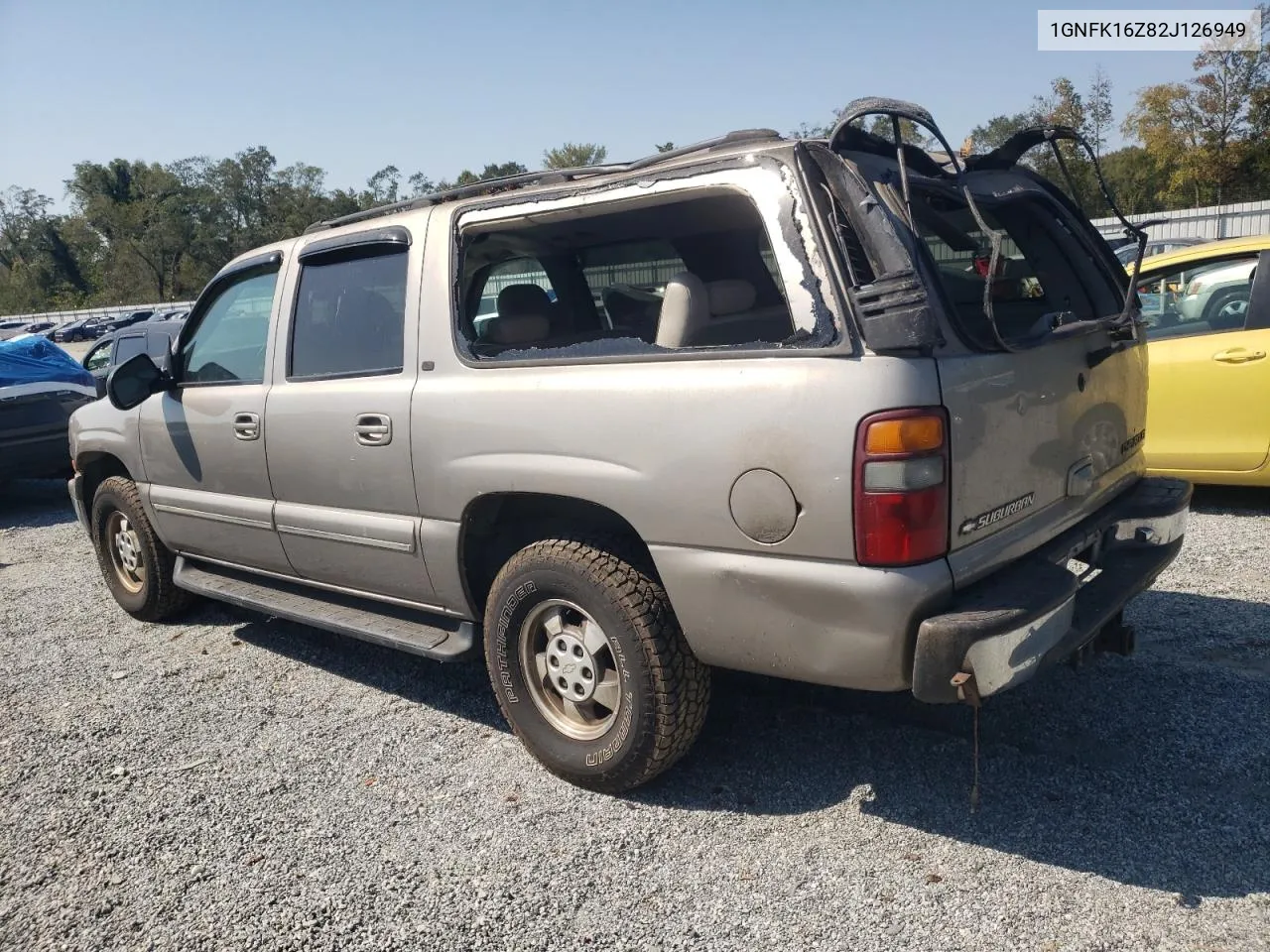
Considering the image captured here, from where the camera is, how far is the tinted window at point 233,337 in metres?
4.38

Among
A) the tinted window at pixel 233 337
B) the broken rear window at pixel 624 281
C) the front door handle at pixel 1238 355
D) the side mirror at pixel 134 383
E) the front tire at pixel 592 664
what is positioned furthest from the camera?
the front door handle at pixel 1238 355

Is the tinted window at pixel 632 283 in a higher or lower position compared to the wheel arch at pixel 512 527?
higher

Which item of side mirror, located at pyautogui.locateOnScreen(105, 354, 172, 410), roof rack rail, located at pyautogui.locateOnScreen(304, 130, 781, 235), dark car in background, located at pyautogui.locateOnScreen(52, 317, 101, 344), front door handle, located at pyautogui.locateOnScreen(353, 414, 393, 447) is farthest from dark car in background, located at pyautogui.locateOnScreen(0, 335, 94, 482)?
dark car in background, located at pyautogui.locateOnScreen(52, 317, 101, 344)

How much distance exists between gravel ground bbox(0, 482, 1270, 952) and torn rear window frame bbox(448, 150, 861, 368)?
145cm

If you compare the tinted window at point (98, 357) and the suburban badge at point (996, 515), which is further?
the tinted window at point (98, 357)

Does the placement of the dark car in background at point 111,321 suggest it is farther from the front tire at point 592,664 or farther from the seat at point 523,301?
the front tire at point 592,664

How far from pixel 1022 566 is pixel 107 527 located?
16.4ft

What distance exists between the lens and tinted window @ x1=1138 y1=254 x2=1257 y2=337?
19.2ft

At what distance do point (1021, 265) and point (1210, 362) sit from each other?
8.90 ft

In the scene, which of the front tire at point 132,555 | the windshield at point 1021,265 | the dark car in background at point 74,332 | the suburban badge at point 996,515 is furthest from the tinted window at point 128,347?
the dark car in background at point 74,332

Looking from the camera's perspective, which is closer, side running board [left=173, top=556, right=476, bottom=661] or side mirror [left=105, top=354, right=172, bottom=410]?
side running board [left=173, top=556, right=476, bottom=661]

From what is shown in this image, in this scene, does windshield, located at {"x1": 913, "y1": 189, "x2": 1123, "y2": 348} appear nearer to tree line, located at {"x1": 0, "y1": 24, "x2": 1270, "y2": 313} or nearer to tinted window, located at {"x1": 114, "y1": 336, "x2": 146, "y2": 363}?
tinted window, located at {"x1": 114, "y1": 336, "x2": 146, "y2": 363}

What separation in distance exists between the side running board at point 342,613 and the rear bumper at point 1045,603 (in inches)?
69.9

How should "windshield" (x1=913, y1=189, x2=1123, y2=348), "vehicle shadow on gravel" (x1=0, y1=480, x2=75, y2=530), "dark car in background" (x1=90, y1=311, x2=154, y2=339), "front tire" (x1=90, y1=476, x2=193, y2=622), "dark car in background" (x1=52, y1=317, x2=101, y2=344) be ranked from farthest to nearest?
"dark car in background" (x1=52, y1=317, x2=101, y2=344)
"dark car in background" (x1=90, y1=311, x2=154, y2=339)
"vehicle shadow on gravel" (x1=0, y1=480, x2=75, y2=530)
"front tire" (x1=90, y1=476, x2=193, y2=622)
"windshield" (x1=913, y1=189, x2=1123, y2=348)
